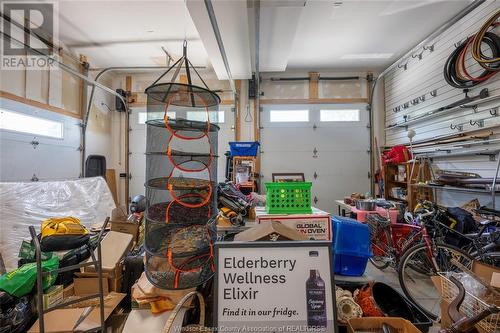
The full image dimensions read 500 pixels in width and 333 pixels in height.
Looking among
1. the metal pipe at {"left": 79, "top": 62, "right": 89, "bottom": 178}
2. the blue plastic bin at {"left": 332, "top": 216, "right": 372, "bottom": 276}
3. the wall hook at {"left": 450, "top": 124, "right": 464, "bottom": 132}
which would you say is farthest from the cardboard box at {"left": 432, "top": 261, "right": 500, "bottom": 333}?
the metal pipe at {"left": 79, "top": 62, "right": 89, "bottom": 178}

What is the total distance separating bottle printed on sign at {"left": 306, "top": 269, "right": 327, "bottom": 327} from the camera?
131 cm

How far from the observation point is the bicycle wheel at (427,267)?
2.40 meters

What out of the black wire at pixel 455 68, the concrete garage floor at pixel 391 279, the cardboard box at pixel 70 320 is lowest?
the concrete garage floor at pixel 391 279

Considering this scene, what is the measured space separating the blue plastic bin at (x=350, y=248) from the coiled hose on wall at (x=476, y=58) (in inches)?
103

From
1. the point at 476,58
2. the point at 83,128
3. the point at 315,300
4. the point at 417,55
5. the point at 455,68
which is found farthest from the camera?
the point at 83,128

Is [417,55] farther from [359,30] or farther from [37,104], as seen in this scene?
→ [37,104]

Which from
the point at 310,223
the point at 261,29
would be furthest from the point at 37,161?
the point at 310,223

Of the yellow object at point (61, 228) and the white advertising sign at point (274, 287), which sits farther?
the yellow object at point (61, 228)

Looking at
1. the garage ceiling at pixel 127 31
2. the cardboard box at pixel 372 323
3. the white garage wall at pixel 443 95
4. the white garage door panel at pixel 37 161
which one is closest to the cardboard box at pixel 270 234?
Answer: the cardboard box at pixel 372 323

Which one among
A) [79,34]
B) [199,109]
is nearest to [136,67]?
[79,34]

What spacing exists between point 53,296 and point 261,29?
389cm

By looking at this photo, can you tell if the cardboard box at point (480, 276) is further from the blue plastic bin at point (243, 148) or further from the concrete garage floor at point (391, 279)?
the blue plastic bin at point (243, 148)

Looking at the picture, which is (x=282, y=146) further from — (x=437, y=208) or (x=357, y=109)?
(x=437, y=208)

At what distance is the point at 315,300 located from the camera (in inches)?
52.9
